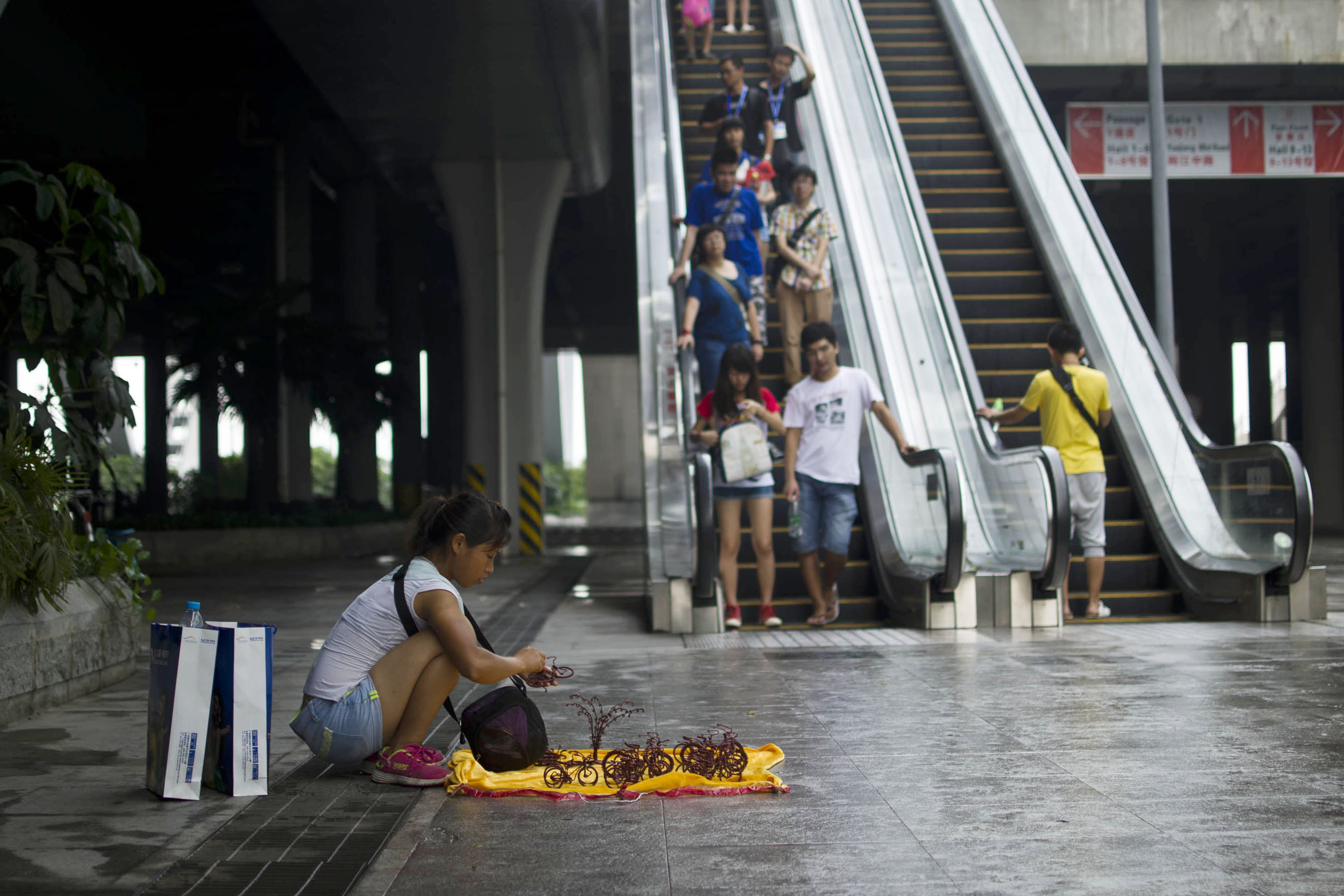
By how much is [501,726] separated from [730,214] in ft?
21.4

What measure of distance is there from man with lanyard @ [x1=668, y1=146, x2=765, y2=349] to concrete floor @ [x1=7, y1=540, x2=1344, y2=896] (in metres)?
4.09

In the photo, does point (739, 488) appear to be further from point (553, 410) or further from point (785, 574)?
point (553, 410)

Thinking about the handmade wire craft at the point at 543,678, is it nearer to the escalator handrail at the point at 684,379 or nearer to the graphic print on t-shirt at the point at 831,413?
the escalator handrail at the point at 684,379

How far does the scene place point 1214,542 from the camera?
8.38m

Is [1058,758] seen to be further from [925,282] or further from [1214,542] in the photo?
[925,282]

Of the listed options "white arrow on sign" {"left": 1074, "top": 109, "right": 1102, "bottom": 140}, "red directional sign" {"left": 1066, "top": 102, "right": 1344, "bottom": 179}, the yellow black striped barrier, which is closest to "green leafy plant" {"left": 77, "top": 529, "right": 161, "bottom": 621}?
the yellow black striped barrier

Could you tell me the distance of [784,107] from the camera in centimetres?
1256

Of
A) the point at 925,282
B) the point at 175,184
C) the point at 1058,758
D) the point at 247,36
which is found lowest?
the point at 1058,758

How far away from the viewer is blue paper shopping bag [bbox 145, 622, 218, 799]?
12.6 feet

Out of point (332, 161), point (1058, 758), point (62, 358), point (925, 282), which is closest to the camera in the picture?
point (1058, 758)

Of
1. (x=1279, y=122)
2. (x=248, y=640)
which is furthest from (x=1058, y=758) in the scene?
(x=1279, y=122)

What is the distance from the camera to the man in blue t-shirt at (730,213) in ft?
32.5

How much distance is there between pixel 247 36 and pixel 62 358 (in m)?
13.8

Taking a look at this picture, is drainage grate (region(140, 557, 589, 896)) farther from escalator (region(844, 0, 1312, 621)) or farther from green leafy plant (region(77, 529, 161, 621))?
escalator (region(844, 0, 1312, 621))
